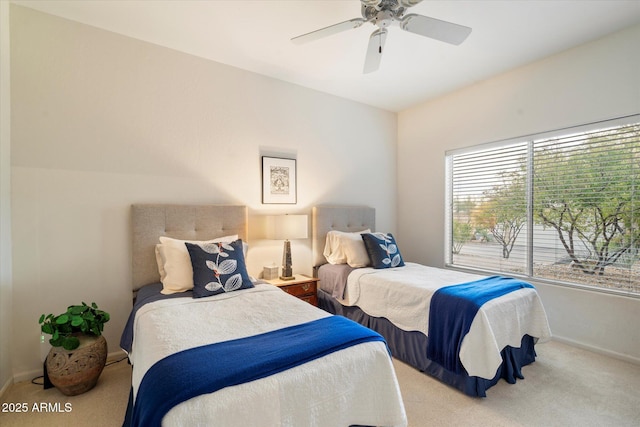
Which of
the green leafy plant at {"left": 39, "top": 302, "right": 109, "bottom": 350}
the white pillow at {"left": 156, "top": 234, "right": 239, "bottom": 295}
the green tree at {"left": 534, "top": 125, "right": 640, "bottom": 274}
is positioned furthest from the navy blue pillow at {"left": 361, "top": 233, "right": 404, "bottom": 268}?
the green leafy plant at {"left": 39, "top": 302, "right": 109, "bottom": 350}

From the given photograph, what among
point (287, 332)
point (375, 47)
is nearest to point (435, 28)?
point (375, 47)

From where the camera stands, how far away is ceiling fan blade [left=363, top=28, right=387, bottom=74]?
208 cm

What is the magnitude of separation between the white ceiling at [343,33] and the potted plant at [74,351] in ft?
7.42

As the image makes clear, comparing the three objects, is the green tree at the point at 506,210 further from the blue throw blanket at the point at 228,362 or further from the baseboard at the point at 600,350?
the blue throw blanket at the point at 228,362

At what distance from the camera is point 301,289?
304cm

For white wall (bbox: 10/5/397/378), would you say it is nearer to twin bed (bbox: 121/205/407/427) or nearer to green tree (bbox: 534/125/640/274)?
twin bed (bbox: 121/205/407/427)

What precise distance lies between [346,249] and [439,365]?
1.42 m

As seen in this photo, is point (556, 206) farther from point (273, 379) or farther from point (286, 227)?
point (273, 379)

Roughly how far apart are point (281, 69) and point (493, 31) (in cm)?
198

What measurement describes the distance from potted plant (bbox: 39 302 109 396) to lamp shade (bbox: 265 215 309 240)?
61.9 inches

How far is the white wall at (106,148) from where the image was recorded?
7.20 feet

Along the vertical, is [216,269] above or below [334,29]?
below

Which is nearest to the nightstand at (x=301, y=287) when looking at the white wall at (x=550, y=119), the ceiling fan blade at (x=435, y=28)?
the white wall at (x=550, y=119)

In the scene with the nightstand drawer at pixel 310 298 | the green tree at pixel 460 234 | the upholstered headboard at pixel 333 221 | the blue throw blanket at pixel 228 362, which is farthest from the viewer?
the green tree at pixel 460 234
